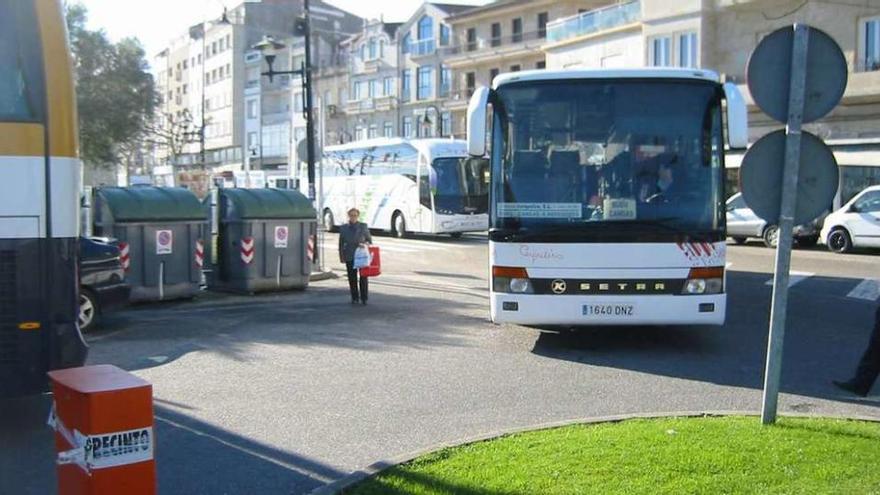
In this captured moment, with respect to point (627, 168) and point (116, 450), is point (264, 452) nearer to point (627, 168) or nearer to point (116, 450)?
point (116, 450)

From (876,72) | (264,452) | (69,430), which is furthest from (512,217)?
(876,72)

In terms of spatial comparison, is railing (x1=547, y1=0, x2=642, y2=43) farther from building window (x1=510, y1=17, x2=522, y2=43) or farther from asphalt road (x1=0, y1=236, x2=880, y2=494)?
asphalt road (x1=0, y1=236, x2=880, y2=494)

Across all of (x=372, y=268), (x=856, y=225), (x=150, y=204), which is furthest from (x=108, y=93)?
(x=856, y=225)

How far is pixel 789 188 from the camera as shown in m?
5.99

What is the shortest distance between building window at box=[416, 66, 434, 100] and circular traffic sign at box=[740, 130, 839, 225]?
6553cm

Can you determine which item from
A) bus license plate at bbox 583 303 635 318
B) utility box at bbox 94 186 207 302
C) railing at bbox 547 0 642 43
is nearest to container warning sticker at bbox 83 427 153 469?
bus license plate at bbox 583 303 635 318

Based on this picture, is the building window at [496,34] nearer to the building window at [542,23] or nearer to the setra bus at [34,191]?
the building window at [542,23]

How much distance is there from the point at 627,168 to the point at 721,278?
1.56 meters

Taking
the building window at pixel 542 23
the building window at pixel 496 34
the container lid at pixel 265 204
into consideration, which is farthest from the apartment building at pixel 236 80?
the container lid at pixel 265 204

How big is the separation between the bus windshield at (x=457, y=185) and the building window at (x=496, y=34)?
33957mm

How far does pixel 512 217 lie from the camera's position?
31.2 feet

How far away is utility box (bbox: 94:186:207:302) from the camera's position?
1438 centimetres

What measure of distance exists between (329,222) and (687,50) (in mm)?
17082

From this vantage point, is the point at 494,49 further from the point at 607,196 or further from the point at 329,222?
the point at 607,196
